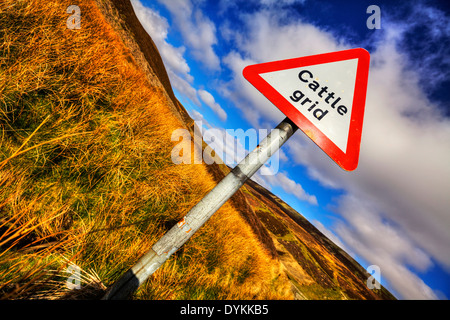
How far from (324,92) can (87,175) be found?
2.52m

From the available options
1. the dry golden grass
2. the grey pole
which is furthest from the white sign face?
the dry golden grass

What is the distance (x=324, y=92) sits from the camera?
1044mm

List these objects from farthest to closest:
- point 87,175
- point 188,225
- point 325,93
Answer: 1. point 87,175
2. point 325,93
3. point 188,225

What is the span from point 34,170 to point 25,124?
611 millimetres

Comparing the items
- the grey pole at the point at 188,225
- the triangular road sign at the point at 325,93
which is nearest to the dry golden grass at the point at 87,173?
the grey pole at the point at 188,225

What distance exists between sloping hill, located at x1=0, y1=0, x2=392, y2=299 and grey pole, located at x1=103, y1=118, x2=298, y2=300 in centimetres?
56

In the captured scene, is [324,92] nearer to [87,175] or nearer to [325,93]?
[325,93]

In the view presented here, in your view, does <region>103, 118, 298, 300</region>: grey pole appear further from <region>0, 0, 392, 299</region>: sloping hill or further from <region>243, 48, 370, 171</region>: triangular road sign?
<region>0, 0, 392, 299</region>: sloping hill

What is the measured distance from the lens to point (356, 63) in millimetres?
1094

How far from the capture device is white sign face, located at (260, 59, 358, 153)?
3.34 ft

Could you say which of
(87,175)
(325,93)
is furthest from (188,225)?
(87,175)

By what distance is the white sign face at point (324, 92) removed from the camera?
40.1 inches

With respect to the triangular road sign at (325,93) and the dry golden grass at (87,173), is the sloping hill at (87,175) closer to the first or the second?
the dry golden grass at (87,173)
